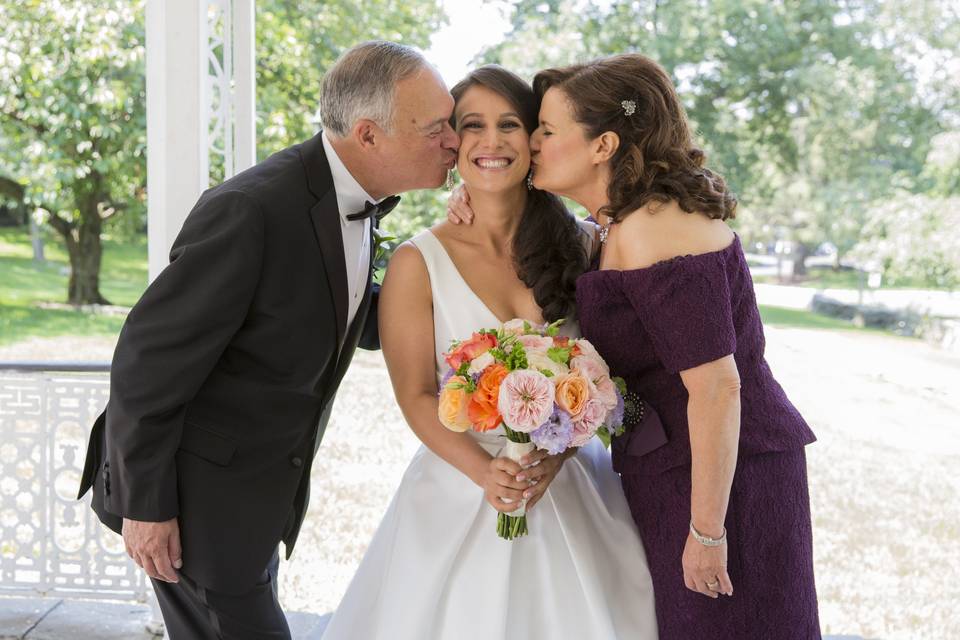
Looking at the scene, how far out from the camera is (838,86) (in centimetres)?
891

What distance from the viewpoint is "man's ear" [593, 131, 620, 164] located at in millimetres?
2166

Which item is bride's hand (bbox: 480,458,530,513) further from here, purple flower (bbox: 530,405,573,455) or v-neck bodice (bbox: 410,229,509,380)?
v-neck bodice (bbox: 410,229,509,380)

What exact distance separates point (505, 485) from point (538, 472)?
0.27 feet

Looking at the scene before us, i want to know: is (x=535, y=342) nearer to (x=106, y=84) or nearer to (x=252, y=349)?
(x=252, y=349)

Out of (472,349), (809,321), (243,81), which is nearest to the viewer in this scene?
(472,349)

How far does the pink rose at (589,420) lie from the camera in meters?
1.94

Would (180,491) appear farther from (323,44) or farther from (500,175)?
(323,44)

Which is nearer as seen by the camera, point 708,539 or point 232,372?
point 708,539

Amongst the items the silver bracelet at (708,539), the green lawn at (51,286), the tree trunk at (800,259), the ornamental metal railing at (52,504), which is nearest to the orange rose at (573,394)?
the silver bracelet at (708,539)

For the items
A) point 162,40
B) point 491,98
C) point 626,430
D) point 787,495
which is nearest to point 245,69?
point 162,40

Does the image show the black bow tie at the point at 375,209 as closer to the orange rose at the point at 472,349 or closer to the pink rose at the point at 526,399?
the orange rose at the point at 472,349

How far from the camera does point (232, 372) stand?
2098 mm

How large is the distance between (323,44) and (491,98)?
8055 mm

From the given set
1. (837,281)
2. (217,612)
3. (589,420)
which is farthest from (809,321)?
(217,612)
